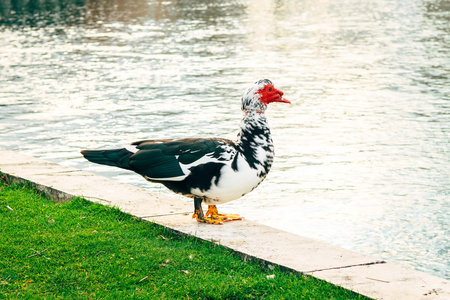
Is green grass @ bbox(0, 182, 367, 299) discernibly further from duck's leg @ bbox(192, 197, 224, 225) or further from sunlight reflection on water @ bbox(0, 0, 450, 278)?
sunlight reflection on water @ bbox(0, 0, 450, 278)

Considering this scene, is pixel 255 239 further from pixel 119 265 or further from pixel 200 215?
pixel 119 265

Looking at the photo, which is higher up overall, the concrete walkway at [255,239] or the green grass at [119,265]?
the green grass at [119,265]

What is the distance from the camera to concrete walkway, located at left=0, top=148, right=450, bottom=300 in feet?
15.8

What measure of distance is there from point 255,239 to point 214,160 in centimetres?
73

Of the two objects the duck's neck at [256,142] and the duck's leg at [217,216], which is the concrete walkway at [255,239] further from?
the duck's neck at [256,142]

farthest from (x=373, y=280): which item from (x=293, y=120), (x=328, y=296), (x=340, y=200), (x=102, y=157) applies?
(x=293, y=120)

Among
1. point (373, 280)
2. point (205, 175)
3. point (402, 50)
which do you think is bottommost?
point (402, 50)

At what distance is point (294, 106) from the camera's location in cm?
1274

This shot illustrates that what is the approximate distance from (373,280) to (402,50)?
14.1m

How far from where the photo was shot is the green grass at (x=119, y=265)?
4.71 metres

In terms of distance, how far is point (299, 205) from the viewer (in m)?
7.80

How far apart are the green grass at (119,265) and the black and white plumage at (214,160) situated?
44cm

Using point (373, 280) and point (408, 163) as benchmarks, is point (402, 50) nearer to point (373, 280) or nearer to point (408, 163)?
point (408, 163)

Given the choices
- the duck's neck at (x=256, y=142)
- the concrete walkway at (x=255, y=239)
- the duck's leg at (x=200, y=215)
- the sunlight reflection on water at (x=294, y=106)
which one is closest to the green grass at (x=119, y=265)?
the concrete walkway at (x=255, y=239)
